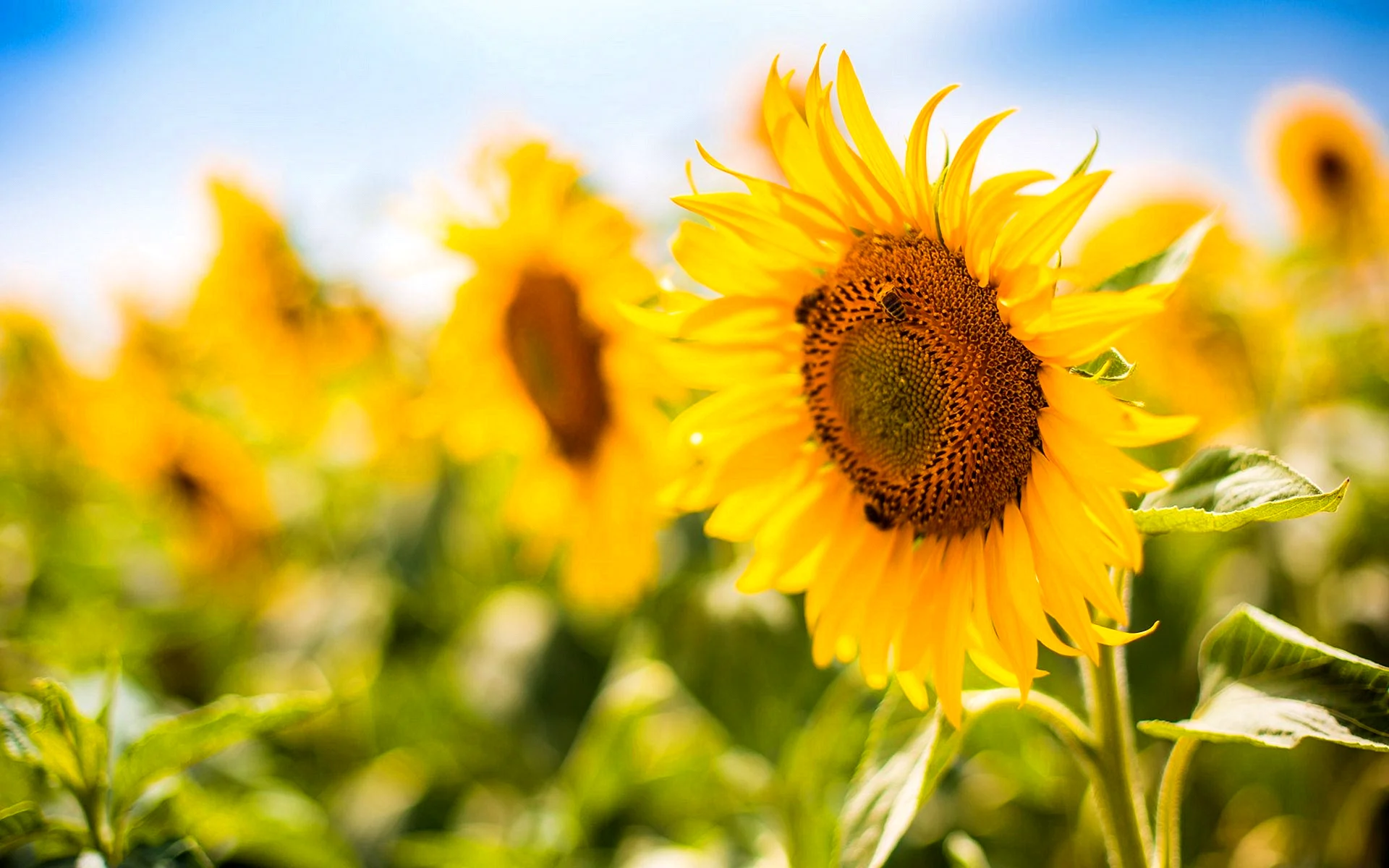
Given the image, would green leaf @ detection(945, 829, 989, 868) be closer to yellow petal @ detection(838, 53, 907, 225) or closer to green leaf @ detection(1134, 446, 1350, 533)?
green leaf @ detection(1134, 446, 1350, 533)

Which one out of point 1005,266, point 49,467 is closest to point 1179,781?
point 1005,266

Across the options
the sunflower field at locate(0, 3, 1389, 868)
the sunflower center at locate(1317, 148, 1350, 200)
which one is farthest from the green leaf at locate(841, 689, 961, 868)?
the sunflower center at locate(1317, 148, 1350, 200)

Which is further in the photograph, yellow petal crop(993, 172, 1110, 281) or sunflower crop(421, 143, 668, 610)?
sunflower crop(421, 143, 668, 610)

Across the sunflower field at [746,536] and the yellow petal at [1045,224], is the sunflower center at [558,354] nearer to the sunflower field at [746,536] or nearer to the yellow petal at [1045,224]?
the sunflower field at [746,536]

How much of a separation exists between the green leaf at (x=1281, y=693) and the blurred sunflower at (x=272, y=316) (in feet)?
8.73

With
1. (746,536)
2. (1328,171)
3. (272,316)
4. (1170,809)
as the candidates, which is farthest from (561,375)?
(1328,171)

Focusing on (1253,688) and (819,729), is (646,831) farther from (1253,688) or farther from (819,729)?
(1253,688)

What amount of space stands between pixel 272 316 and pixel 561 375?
1424mm

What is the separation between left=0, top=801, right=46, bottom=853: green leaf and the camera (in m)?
0.99

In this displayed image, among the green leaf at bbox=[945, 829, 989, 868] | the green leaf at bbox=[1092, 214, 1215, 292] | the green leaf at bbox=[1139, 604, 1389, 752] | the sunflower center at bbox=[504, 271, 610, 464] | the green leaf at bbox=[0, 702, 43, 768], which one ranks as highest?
the green leaf at bbox=[1092, 214, 1215, 292]

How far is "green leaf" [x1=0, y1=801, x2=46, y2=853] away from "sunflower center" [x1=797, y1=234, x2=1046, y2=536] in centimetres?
102

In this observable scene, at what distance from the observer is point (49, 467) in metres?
3.90

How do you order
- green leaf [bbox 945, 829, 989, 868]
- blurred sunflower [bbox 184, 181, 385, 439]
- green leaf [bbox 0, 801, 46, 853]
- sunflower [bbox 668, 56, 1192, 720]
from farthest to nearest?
blurred sunflower [bbox 184, 181, 385, 439]
green leaf [bbox 945, 829, 989, 868]
green leaf [bbox 0, 801, 46, 853]
sunflower [bbox 668, 56, 1192, 720]

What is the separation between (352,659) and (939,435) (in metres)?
2.18
